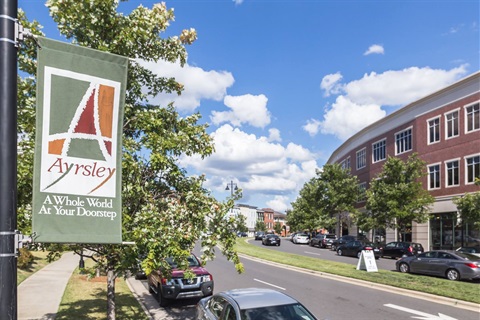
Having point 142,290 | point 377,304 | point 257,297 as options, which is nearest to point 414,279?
point 377,304

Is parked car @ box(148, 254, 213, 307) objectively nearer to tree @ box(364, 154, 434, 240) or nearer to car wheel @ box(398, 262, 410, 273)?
car wheel @ box(398, 262, 410, 273)

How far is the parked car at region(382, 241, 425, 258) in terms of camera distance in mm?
29609

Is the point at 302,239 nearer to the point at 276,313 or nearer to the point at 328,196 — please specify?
the point at 328,196

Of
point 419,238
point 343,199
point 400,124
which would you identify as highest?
point 400,124

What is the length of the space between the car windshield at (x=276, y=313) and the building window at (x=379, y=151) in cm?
4287

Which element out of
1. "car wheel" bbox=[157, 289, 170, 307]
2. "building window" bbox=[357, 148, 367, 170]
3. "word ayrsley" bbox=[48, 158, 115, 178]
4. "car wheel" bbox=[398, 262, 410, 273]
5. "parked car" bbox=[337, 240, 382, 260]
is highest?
"building window" bbox=[357, 148, 367, 170]

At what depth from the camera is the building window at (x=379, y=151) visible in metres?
46.6

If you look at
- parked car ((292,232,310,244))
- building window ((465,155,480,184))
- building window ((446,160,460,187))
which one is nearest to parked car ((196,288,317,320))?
building window ((465,155,480,184))

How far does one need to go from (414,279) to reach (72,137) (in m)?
17.4

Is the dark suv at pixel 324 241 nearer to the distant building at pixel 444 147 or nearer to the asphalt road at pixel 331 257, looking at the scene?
the asphalt road at pixel 331 257

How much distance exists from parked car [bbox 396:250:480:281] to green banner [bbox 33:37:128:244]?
1834 centimetres

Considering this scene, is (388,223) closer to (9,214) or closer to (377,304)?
(377,304)

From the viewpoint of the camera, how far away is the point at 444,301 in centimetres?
1313

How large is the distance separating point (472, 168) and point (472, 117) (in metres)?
4.34
